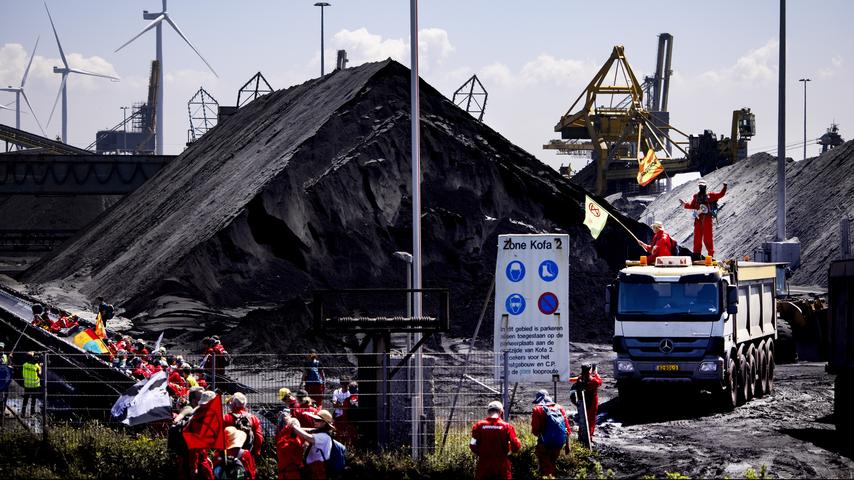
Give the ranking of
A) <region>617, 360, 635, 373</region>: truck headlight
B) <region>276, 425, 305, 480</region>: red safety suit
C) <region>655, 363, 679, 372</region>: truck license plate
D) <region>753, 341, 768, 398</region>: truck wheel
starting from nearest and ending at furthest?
<region>276, 425, 305, 480</region>: red safety suit
<region>655, 363, 679, 372</region>: truck license plate
<region>617, 360, 635, 373</region>: truck headlight
<region>753, 341, 768, 398</region>: truck wheel

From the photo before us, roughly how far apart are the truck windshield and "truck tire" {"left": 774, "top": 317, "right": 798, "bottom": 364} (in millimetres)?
10866

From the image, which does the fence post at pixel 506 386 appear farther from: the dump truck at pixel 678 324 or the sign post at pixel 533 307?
the dump truck at pixel 678 324

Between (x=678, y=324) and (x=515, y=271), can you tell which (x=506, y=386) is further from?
(x=678, y=324)

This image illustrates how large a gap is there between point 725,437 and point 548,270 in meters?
4.88

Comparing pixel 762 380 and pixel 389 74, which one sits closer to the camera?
pixel 762 380

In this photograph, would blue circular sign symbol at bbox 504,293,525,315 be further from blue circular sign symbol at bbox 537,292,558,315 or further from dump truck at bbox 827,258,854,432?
dump truck at bbox 827,258,854,432

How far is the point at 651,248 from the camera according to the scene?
84.6 feet

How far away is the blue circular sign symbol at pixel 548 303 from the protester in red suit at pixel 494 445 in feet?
11.9

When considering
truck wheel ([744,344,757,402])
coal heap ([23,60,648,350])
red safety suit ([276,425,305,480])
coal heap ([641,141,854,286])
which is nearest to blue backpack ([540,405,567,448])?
red safety suit ([276,425,305,480])

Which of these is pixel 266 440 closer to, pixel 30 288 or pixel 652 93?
pixel 30 288

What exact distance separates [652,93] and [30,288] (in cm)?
11129

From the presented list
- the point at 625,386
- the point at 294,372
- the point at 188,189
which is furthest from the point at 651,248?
the point at 188,189

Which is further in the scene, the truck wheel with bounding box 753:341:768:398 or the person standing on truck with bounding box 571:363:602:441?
the truck wheel with bounding box 753:341:768:398

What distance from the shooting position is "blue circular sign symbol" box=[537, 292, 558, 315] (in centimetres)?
1786
